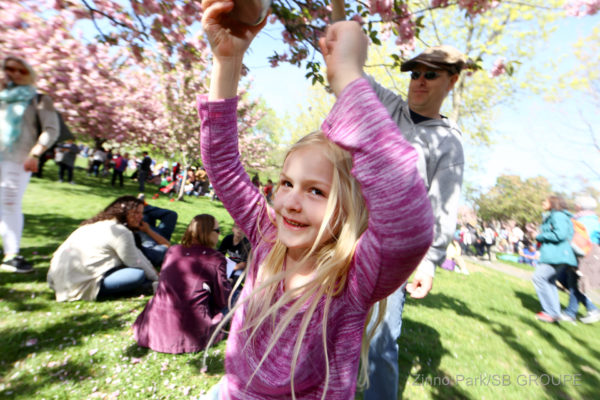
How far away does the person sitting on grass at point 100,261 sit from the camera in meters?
3.83

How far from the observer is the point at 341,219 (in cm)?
98

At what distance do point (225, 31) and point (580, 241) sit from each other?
24.9 ft

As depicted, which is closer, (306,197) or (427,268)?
(306,197)

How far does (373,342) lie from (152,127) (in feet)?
61.0

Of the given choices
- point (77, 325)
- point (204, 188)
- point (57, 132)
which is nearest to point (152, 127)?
point (204, 188)

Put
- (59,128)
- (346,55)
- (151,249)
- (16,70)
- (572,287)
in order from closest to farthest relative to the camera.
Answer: (346,55) → (16,70) → (59,128) → (151,249) → (572,287)

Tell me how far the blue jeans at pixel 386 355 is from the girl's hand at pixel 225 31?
6.32 ft

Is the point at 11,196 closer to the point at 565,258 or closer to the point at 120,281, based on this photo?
the point at 120,281

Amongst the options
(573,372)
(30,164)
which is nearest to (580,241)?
(573,372)

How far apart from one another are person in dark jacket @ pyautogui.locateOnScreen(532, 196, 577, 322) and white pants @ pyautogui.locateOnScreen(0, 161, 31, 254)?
833 centimetres

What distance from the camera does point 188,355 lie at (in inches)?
130

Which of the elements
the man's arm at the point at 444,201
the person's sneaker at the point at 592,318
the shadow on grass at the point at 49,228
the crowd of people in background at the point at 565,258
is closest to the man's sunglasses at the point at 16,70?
the shadow on grass at the point at 49,228

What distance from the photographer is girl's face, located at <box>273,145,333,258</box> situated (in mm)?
942

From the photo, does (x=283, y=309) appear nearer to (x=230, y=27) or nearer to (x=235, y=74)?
(x=235, y=74)
